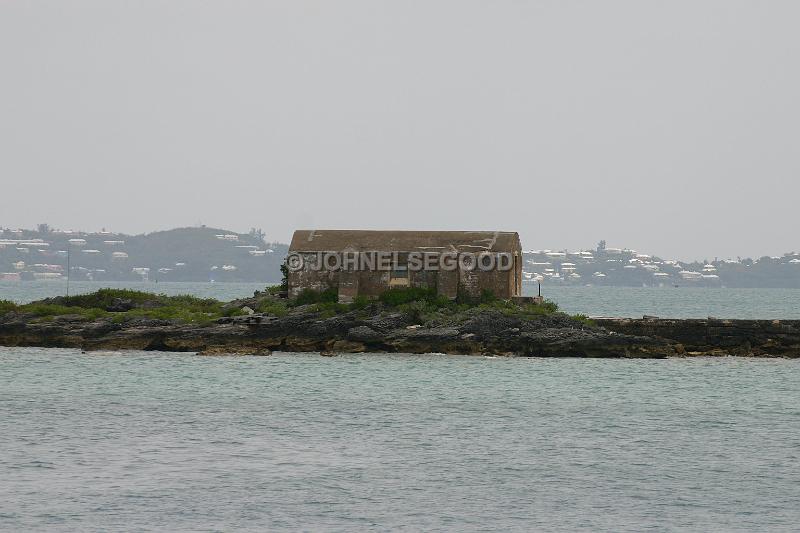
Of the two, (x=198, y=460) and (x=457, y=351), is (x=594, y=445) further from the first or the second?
(x=457, y=351)

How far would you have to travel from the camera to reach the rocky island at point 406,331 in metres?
51.2

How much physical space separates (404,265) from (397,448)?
27.2 m

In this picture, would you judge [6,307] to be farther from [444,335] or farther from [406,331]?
[444,335]

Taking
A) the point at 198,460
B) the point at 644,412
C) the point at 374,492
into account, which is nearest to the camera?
the point at 374,492

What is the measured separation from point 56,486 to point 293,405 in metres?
12.7

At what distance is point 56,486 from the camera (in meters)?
24.2

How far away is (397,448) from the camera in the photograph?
29062 millimetres

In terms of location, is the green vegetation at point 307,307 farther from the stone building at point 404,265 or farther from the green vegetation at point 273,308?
the stone building at point 404,265

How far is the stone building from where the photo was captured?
2176 inches

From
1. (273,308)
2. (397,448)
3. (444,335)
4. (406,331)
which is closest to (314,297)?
(273,308)

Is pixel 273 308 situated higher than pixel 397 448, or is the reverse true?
pixel 273 308

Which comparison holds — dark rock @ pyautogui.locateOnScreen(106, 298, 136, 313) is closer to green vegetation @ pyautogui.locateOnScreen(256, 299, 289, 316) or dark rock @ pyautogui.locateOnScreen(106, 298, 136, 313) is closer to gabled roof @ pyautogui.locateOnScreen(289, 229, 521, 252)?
green vegetation @ pyautogui.locateOnScreen(256, 299, 289, 316)

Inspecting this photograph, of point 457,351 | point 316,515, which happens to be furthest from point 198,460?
point 457,351

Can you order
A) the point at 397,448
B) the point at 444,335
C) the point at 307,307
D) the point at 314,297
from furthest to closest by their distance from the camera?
1. the point at 314,297
2. the point at 307,307
3. the point at 444,335
4. the point at 397,448
